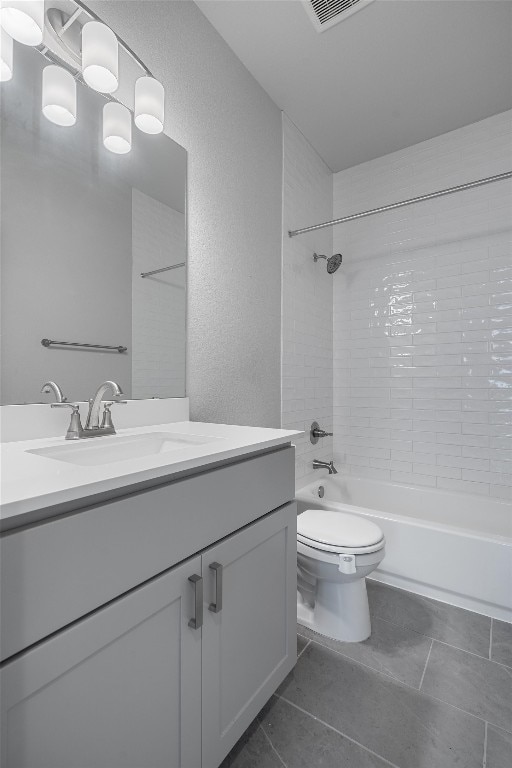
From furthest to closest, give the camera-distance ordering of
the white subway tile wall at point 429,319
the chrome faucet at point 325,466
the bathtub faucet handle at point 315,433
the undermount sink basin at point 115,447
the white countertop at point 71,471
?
the bathtub faucet handle at point 315,433
the chrome faucet at point 325,466
the white subway tile wall at point 429,319
the undermount sink basin at point 115,447
the white countertop at point 71,471

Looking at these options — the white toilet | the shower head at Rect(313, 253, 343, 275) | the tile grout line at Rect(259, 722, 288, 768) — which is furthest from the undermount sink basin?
the shower head at Rect(313, 253, 343, 275)

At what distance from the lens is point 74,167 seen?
1.18 metres

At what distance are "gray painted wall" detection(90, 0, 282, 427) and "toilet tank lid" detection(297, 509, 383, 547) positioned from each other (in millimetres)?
552

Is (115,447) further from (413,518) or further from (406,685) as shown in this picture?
(413,518)

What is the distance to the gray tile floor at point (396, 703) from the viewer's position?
106cm

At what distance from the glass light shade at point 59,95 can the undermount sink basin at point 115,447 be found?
967 millimetres

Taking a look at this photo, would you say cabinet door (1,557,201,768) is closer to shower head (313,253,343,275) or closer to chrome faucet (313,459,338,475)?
chrome faucet (313,459,338,475)

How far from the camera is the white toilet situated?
56.9 inches

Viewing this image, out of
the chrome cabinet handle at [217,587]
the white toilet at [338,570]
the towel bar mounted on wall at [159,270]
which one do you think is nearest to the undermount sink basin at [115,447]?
the chrome cabinet handle at [217,587]

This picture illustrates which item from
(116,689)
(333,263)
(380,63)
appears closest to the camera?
(116,689)

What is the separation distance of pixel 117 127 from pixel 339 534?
1715mm

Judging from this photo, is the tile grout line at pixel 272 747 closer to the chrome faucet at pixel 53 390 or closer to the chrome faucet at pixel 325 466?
the chrome faucet at pixel 53 390

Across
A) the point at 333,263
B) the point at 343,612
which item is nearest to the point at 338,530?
the point at 343,612

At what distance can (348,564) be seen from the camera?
1.43 m
